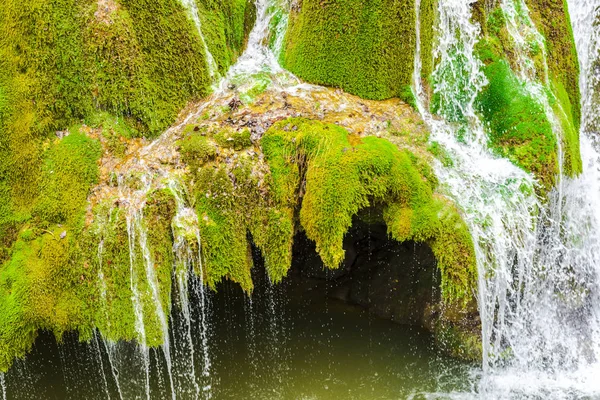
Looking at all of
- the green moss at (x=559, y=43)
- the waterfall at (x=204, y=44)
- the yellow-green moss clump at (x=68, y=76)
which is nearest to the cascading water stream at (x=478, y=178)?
the green moss at (x=559, y=43)

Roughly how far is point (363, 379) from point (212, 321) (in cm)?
254

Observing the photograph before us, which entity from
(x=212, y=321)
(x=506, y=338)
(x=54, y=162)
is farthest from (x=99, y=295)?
(x=506, y=338)

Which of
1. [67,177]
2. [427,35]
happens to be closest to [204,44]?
[67,177]

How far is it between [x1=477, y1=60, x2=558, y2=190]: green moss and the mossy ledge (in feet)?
4.51

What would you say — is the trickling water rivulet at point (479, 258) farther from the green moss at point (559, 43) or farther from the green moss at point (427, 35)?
the green moss at point (559, 43)

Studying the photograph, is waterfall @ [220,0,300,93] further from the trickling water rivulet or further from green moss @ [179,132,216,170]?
green moss @ [179,132,216,170]

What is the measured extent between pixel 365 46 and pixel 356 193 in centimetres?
229

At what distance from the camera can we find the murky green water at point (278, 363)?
6758 millimetres

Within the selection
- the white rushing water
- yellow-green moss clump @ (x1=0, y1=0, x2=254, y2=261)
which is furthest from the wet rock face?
yellow-green moss clump @ (x1=0, y1=0, x2=254, y2=261)

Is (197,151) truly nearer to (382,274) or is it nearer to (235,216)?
(235,216)

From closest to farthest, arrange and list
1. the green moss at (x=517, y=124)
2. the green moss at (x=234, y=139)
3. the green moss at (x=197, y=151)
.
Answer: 1. the green moss at (x=197, y=151)
2. the green moss at (x=234, y=139)
3. the green moss at (x=517, y=124)

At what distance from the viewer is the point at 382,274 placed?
8.12m

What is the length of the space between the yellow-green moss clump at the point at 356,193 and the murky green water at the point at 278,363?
6.40 ft

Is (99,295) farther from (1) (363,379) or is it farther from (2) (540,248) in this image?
(2) (540,248)
